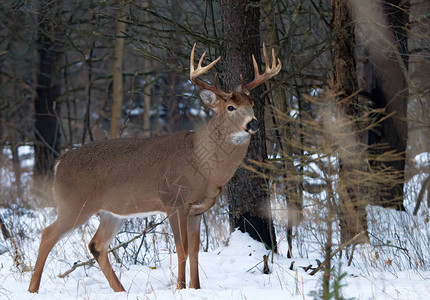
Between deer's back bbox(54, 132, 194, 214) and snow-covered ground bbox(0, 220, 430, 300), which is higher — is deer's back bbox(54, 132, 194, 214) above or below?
above

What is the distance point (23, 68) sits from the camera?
16531 mm

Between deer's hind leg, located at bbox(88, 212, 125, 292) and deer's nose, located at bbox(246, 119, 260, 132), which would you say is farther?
deer's hind leg, located at bbox(88, 212, 125, 292)

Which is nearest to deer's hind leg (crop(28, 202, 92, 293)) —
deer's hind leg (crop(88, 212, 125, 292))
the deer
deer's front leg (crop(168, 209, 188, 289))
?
the deer

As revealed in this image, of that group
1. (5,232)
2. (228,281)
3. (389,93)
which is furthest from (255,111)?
(5,232)

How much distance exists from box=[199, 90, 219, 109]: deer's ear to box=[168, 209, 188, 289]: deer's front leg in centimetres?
112

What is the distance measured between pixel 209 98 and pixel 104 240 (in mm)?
1813

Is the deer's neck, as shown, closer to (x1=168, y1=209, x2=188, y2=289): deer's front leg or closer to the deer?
the deer

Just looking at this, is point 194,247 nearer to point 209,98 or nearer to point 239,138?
point 239,138

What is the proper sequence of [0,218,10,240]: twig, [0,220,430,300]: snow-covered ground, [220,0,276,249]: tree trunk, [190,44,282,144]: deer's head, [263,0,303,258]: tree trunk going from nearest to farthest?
[0,220,430,300]: snow-covered ground
[190,44,282,144]: deer's head
[220,0,276,249]: tree trunk
[263,0,303,258]: tree trunk
[0,218,10,240]: twig

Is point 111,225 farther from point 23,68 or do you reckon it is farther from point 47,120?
point 23,68

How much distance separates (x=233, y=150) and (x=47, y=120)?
33.3 ft

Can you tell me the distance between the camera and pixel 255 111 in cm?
670

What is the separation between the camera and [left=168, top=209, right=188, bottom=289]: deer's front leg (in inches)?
217

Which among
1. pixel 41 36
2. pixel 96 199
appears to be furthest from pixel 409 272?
pixel 41 36
